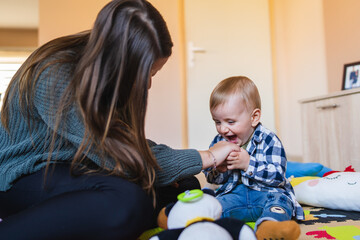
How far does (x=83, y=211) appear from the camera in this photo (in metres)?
0.66

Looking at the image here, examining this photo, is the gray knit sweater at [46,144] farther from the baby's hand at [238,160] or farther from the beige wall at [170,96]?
the beige wall at [170,96]

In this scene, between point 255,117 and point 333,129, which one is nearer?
point 255,117

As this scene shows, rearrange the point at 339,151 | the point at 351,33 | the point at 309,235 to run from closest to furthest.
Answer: the point at 309,235 → the point at 339,151 → the point at 351,33

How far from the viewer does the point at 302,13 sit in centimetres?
308

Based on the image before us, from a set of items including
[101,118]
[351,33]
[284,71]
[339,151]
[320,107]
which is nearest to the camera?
[101,118]

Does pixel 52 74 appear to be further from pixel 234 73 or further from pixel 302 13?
pixel 302 13

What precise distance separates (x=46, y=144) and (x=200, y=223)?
470mm

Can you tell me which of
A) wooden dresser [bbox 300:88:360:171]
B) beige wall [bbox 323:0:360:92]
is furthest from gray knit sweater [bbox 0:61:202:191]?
beige wall [bbox 323:0:360:92]

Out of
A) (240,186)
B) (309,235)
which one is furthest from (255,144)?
(309,235)

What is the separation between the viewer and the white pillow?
3.64 ft

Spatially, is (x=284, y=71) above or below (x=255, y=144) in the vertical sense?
above

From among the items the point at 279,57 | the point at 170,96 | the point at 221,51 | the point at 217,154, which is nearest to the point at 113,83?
the point at 217,154

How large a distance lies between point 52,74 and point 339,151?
173 cm

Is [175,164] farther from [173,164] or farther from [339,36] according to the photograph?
[339,36]
